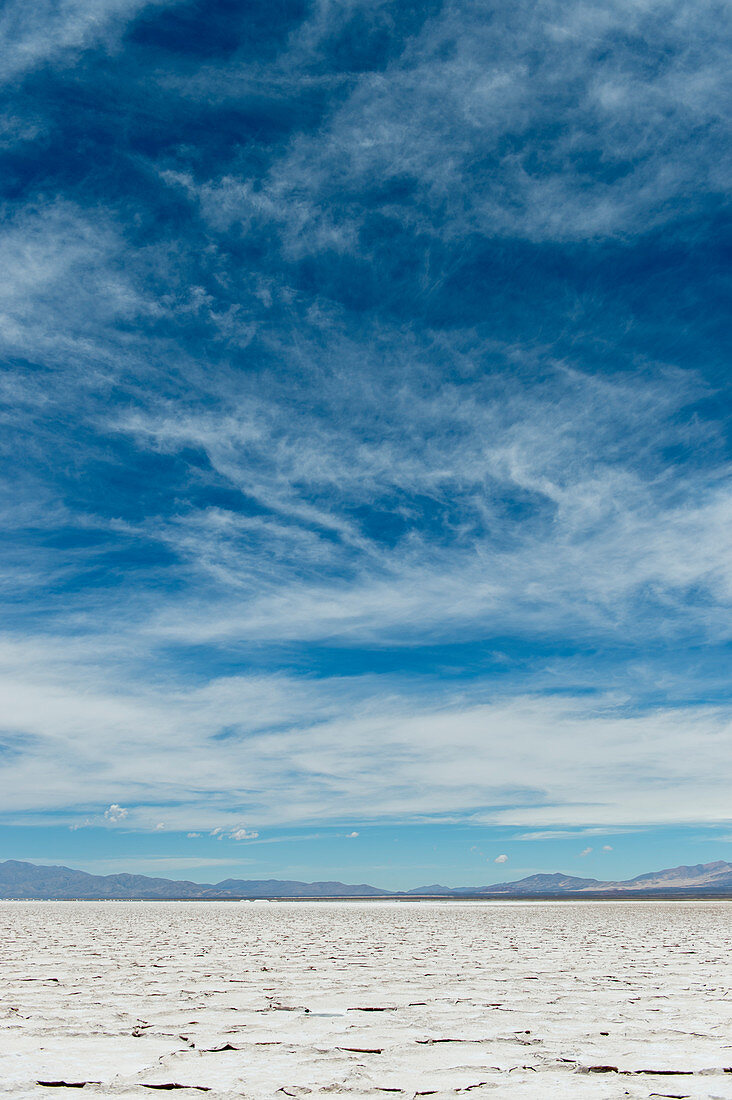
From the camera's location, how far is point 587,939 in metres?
21.1

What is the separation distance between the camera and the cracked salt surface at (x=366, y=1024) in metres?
5.84

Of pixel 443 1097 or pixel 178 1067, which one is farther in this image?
pixel 178 1067

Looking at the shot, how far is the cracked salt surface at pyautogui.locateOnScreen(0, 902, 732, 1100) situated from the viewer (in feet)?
19.1

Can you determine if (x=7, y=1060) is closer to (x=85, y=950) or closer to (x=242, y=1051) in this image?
(x=242, y=1051)

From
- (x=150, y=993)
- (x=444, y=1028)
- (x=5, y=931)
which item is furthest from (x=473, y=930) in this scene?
(x=444, y=1028)

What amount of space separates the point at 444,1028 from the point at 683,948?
12.9 m

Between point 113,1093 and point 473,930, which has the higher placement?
point 113,1093

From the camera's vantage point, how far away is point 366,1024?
8.24 m

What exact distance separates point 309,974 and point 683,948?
10.4 metres

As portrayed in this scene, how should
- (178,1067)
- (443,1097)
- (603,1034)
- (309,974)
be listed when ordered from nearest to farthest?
(443,1097)
(178,1067)
(603,1034)
(309,974)

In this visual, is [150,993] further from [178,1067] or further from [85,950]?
[85,950]

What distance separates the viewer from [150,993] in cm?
1043

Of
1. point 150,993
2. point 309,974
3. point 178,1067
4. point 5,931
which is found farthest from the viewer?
point 5,931

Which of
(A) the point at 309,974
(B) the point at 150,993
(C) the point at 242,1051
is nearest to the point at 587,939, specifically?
Result: (A) the point at 309,974
